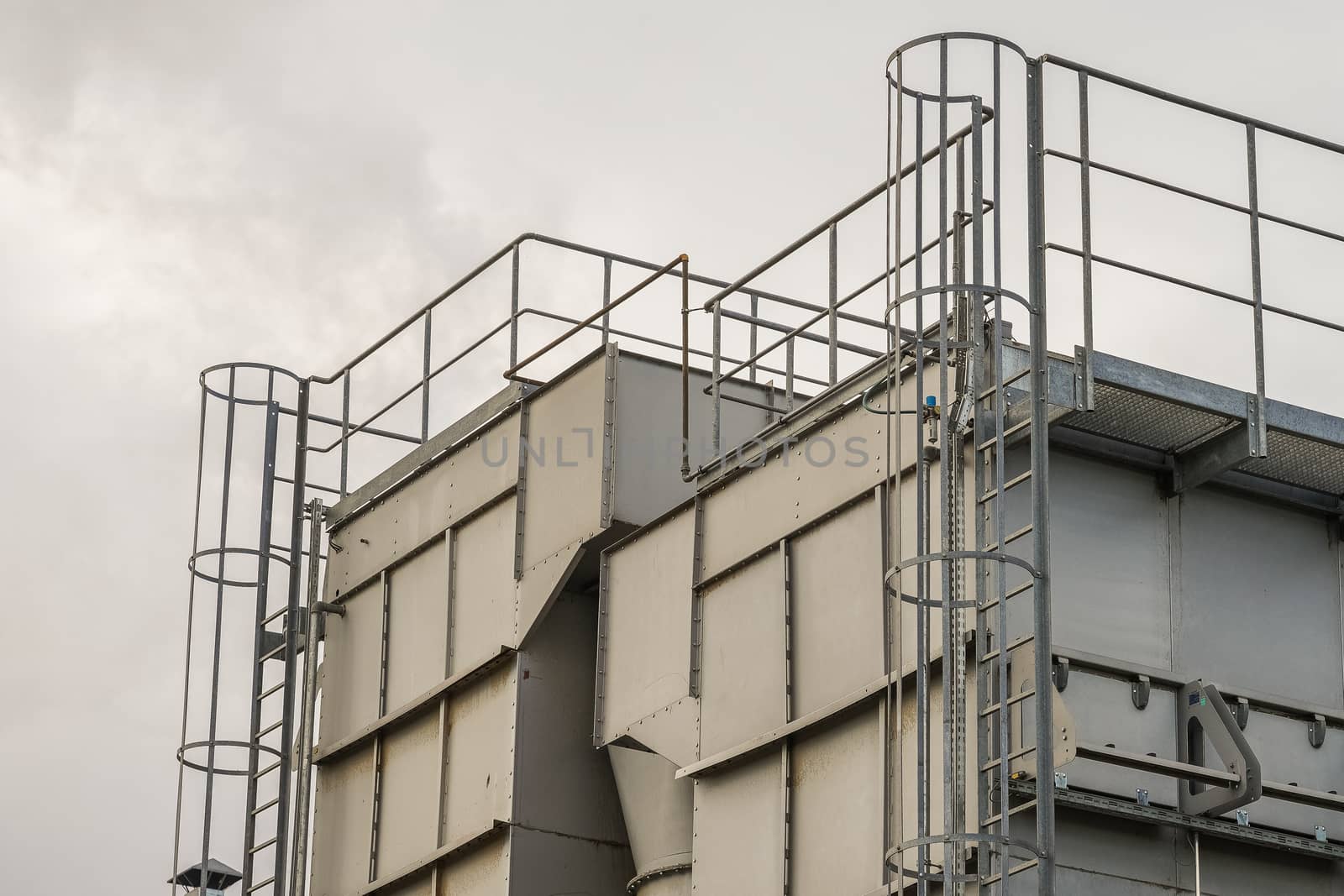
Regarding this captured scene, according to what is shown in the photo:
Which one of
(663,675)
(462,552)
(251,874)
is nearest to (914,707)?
(663,675)

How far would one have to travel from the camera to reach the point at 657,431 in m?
18.9

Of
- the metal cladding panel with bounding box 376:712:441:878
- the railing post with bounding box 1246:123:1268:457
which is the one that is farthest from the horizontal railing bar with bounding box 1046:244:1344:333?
the metal cladding panel with bounding box 376:712:441:878

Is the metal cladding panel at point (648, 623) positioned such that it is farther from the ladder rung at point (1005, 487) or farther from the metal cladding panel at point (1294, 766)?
the metal cladding panel at point (1294, 766)

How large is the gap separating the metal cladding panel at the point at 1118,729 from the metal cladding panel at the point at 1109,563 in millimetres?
392

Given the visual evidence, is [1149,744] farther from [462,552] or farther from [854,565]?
[462,552]

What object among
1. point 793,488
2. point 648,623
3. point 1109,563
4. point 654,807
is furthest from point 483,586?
point 1109,563

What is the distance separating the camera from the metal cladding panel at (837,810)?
47.2 ft

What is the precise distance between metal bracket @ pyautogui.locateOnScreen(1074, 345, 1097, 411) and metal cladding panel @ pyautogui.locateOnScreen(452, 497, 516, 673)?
7116 millimetres

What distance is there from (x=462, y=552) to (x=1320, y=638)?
8602 mm

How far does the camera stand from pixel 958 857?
39.6 ft

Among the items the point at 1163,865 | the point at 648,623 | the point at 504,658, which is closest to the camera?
the point at 1163,865

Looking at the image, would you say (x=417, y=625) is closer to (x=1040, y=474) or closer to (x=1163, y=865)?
(x=1163, y=865)

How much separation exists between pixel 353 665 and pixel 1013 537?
10.4 m

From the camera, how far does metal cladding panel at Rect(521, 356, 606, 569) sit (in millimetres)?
18734
